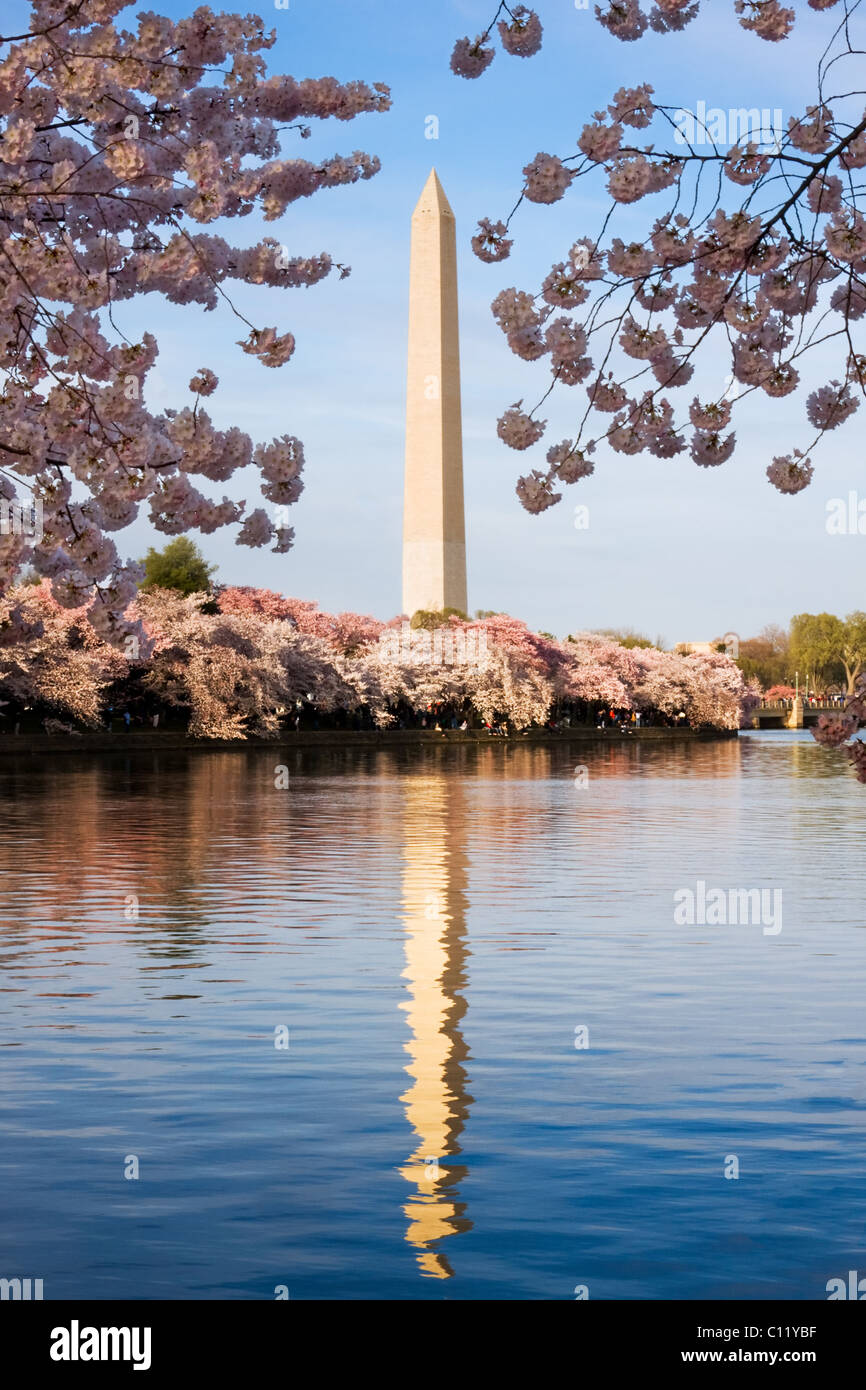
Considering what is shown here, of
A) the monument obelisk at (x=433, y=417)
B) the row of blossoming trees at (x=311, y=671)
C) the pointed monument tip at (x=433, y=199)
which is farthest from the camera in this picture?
the monument obelisk at (x=433, y=417)

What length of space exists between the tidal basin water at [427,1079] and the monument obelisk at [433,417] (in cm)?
6192

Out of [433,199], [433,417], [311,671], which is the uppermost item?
[433,199]

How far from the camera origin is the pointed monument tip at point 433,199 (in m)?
83.4

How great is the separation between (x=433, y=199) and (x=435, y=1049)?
75242 mm

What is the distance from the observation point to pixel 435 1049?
11945 millimetres

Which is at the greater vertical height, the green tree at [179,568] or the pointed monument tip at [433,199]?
the pointed monument tip at [433,199]

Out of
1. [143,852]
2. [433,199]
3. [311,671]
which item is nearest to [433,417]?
[433,199]

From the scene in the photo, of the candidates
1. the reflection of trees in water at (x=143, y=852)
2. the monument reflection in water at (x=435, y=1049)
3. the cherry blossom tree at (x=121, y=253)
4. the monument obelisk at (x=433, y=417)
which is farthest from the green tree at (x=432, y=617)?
the cherry blossom tree at (x=121, y=253)

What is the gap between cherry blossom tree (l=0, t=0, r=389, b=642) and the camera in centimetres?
1009

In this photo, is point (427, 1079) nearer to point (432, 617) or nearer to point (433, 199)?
point (433, 199)

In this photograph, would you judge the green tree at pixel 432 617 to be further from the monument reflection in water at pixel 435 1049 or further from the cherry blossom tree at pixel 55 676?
the monument reflection in water at pixel 435 1049

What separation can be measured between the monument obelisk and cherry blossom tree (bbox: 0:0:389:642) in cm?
7290

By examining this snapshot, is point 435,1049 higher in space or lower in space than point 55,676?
lower
